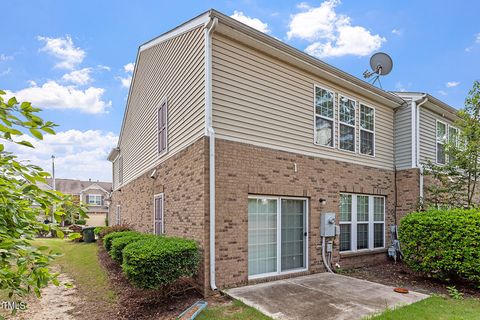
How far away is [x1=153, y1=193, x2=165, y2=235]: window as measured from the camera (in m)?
10.2

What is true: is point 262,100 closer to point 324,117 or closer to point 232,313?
point 324,117

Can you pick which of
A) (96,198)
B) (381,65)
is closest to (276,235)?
(381,65)

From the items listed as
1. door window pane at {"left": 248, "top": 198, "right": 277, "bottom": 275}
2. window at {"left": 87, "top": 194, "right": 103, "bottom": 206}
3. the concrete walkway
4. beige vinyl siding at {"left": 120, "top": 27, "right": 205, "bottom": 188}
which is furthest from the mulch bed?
window at {"left": 87, "top": 194, "right": 103, "bottom": 206}

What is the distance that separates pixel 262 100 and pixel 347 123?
366cm

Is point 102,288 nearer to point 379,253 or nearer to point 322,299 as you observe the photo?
point 322,299

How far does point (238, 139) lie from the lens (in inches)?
297

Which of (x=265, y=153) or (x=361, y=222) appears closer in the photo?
(x=265, y=153)

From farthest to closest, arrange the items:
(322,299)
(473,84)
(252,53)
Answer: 1. (473,84)
2. (252,53)
3. (322,299)

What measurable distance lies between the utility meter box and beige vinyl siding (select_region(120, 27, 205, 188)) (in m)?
4.30

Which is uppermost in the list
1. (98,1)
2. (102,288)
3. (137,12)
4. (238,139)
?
(137,12)

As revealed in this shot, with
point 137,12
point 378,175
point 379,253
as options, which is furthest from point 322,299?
point 137,12

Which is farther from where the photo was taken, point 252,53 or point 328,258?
point 328,258

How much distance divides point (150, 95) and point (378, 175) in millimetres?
9071

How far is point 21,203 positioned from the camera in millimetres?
1830
